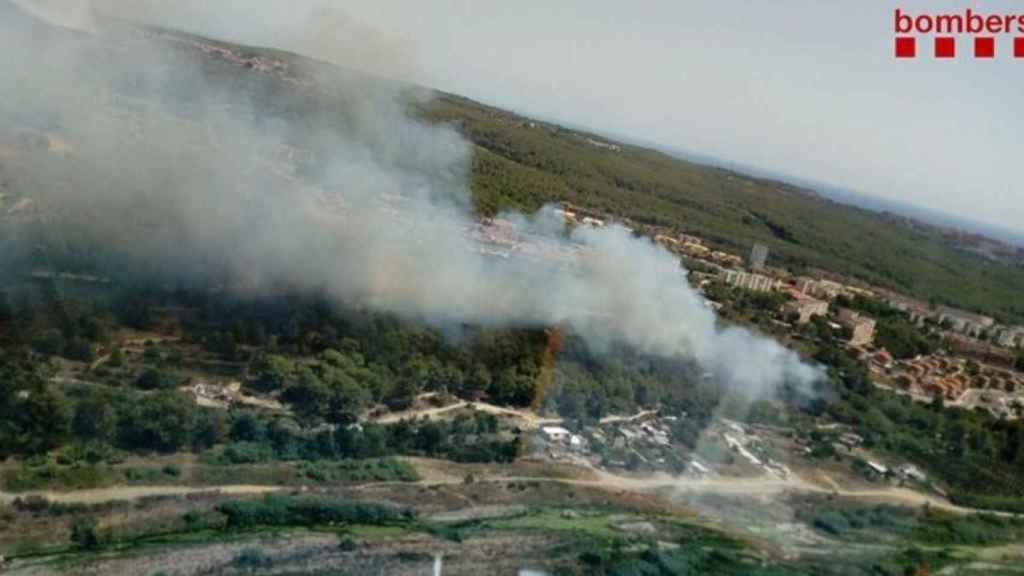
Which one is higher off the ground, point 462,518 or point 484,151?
point 484,151

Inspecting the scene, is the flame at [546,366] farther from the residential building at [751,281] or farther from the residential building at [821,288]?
the residential building at [821,288]

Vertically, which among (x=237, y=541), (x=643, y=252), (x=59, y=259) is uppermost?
(x=643, y=252)

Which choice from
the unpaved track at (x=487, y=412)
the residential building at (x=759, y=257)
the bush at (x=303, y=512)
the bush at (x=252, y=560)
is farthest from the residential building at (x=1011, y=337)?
the bush at (x=252, y=560)

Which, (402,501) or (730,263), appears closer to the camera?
(402,501)

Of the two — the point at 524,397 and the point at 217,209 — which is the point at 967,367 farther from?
the point at 217,209

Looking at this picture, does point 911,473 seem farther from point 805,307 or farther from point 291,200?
point 291,200

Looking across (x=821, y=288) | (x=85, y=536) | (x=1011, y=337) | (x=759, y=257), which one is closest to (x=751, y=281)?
(x=821, y=288)

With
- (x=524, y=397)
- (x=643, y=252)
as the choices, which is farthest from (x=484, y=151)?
(x=524, y=397)
